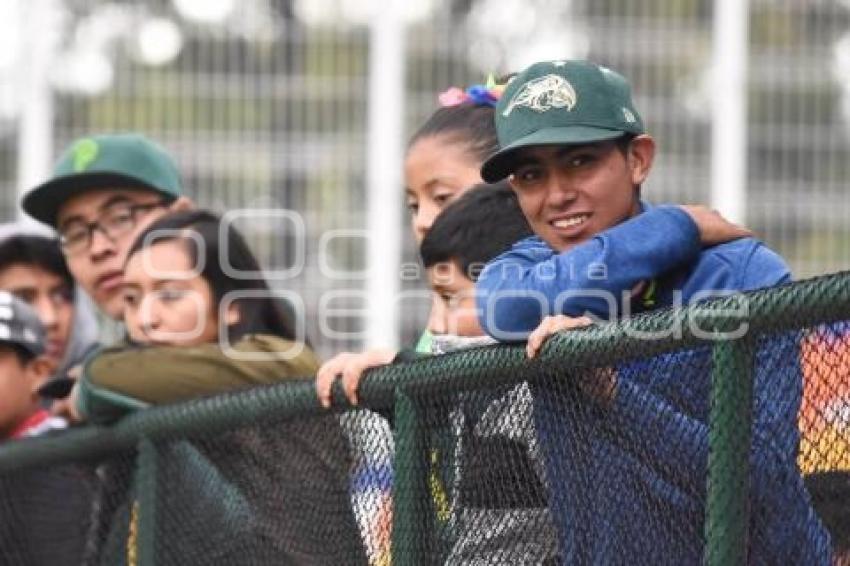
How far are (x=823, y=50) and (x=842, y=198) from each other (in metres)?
1.98

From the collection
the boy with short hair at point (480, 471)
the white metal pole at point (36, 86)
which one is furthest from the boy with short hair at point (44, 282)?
the white metal pole at point (36, 86)

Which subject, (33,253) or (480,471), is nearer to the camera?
(480,471)

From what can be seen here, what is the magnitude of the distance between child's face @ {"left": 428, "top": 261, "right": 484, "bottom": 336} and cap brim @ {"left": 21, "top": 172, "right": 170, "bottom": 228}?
1.66 meters

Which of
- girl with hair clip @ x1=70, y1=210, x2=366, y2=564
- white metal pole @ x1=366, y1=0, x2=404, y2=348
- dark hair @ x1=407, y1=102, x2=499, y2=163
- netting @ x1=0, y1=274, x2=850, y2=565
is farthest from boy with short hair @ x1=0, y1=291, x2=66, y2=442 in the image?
white metal pole @ x1=366, y1=0, x2=404, y2=348

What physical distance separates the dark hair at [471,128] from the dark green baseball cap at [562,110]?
903mm

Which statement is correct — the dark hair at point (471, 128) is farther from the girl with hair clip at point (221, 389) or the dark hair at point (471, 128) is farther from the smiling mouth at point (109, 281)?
the smiling mouth at point (109, 281)

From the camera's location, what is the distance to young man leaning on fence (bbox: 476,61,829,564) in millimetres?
3412

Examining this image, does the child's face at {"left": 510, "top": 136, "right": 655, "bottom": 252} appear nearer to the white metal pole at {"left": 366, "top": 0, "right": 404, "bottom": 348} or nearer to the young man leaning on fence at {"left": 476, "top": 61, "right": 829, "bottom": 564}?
the young man leaning on fence at {"left": 476, "top": 61, "right": 829, "bottom": 564}

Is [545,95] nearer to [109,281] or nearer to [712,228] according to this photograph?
[712,228]

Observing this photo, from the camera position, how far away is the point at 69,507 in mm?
5559

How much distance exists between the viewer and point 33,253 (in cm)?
666

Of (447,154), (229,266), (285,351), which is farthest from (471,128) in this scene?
(229,266)

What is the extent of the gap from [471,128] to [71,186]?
1.54 meters

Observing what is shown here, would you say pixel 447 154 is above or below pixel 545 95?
below
